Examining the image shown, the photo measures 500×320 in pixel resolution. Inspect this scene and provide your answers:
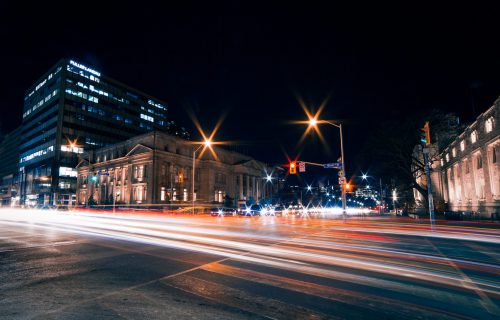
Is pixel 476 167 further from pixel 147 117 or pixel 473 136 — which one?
pixel 147 117

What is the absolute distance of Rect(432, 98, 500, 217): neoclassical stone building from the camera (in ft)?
108

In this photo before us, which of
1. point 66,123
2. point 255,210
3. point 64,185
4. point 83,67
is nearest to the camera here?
point 255,210

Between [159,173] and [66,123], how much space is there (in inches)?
1555

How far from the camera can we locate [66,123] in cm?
8362

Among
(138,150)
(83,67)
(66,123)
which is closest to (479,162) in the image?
(138,150)

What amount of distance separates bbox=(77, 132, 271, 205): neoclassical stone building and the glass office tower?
19.5 feet

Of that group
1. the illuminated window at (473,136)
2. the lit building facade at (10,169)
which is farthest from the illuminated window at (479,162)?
the lit building facade at (10,169)

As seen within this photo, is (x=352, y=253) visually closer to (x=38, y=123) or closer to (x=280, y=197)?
(x=280, y=197)

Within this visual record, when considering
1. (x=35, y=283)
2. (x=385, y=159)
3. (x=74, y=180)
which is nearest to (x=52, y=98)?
(x=74, y=180)

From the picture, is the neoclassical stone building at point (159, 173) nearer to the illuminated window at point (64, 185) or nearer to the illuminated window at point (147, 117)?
the illuminated window at point (64, 185)

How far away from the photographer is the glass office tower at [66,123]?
83.1 metres

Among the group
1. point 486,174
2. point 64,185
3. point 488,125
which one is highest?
point 488,125

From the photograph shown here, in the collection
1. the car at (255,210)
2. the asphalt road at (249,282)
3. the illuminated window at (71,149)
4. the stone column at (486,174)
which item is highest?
the illuminated window at (71,149)

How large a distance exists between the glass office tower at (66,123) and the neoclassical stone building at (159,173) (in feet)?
19.5
